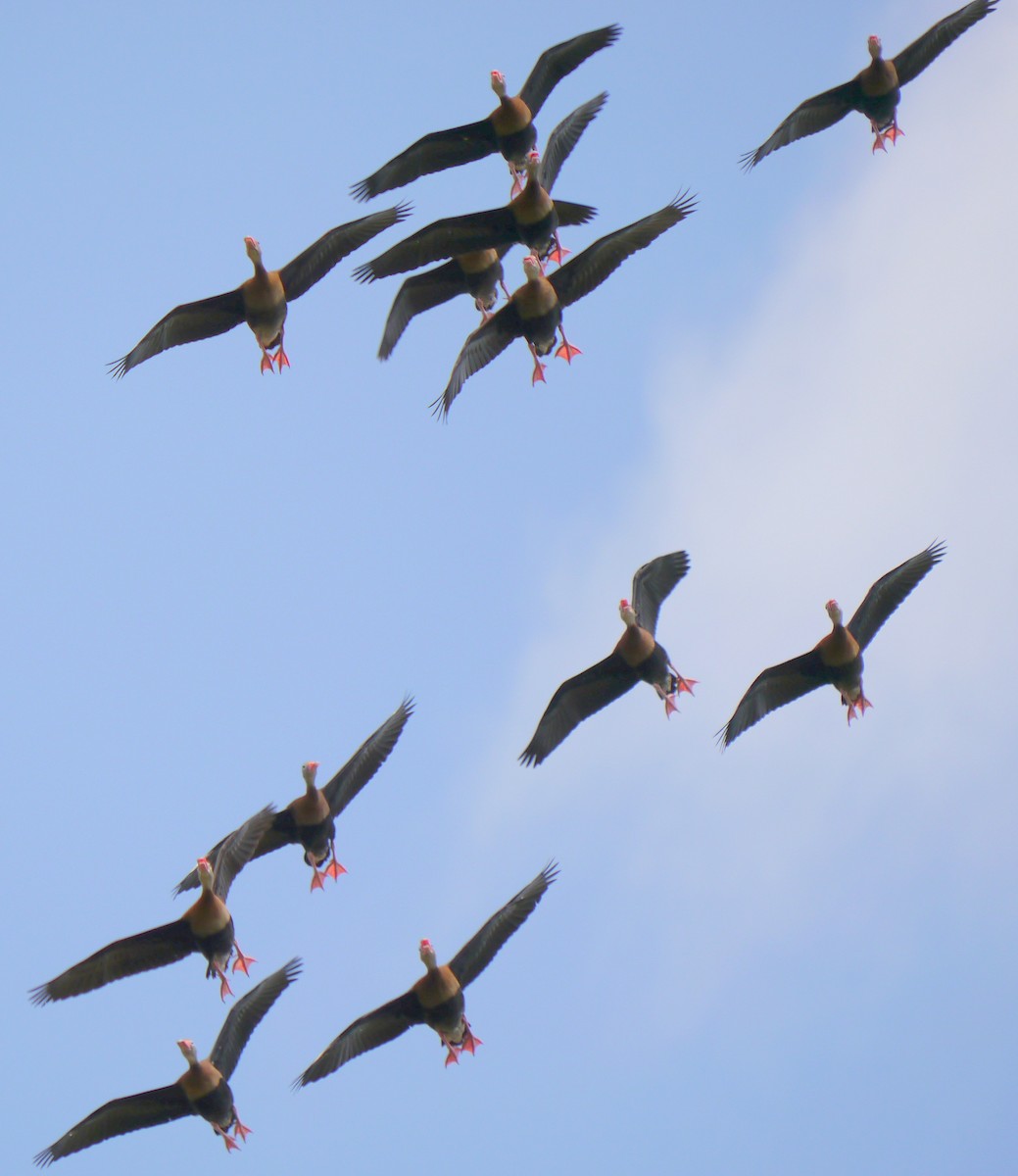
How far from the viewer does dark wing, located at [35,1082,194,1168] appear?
14656 millimetres

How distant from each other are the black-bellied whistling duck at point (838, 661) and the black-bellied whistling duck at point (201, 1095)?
13.4 feet

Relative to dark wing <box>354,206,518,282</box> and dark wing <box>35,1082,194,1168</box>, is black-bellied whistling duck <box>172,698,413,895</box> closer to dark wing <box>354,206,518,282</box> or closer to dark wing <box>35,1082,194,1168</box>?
dark wing <box>35,1082,194,1168</box>

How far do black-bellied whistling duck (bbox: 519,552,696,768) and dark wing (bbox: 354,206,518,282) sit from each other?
2983mm

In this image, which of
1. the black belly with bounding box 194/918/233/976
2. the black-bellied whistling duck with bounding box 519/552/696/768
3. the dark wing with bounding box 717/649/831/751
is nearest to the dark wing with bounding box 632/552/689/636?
the black-bellied whistling duck with bounding box 519/552/696/768

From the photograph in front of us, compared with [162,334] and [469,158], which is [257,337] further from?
[469,158]

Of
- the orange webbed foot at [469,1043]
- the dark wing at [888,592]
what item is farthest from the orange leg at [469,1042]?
the dark wing at [888,592]

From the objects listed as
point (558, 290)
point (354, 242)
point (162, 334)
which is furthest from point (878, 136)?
point (162, 334)

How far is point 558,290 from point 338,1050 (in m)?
6.17

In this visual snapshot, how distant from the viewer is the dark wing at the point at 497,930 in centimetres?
1459

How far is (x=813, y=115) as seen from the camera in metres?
17.1

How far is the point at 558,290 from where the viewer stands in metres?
15.9

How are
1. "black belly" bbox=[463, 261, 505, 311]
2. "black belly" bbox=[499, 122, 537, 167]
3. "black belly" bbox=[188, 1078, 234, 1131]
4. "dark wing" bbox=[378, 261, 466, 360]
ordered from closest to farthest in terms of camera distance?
1. "black belly" bbox=[188, 1078, 234, 1131]
2. "black belly" bbox=[499, 122, 537, 167]
3. "dark wing" bbox=[378, 261, 466, 360]
4. "black belly" bbox=[463, 261, 505, 311]

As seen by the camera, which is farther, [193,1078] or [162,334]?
[162,334]

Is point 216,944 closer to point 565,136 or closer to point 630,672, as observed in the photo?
point 630,672
